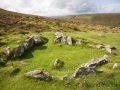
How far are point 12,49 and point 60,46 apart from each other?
38.3ft

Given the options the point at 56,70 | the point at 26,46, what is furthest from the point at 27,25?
the point at 56,70

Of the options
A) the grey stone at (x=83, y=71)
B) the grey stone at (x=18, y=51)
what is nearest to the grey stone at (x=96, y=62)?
the grey stone at (x=83, y=71)

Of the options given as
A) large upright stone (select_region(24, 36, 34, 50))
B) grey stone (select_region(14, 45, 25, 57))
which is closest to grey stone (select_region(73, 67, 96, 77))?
grey stone (select_region(14, 45, 25, 57))

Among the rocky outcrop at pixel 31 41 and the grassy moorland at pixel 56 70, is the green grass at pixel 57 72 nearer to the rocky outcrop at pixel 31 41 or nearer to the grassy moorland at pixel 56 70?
the grassy moorland at pixel 56 70

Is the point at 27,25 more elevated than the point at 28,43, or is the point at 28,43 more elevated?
the point at 27,25

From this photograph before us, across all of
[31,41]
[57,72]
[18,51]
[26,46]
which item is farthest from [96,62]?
[31,41]

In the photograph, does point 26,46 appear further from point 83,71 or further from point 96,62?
point 83,71

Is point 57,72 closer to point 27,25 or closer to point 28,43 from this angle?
point 28,43

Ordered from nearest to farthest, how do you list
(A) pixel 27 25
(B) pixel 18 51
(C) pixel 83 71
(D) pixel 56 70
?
1. (C) pixel 83 71
2. (D) pixel 56 70
3. (B) pixel 18 51
4. (A) pixel 27 25

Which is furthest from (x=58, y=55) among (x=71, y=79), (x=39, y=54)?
(x=71, y=79)

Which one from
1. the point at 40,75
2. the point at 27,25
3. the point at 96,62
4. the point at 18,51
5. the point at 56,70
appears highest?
the point at 27,25

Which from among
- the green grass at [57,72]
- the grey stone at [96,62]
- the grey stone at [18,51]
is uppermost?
the grey stone at [18,51]

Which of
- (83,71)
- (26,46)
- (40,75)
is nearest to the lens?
(40,75)

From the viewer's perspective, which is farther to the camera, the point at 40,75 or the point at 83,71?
the point at 83,71
